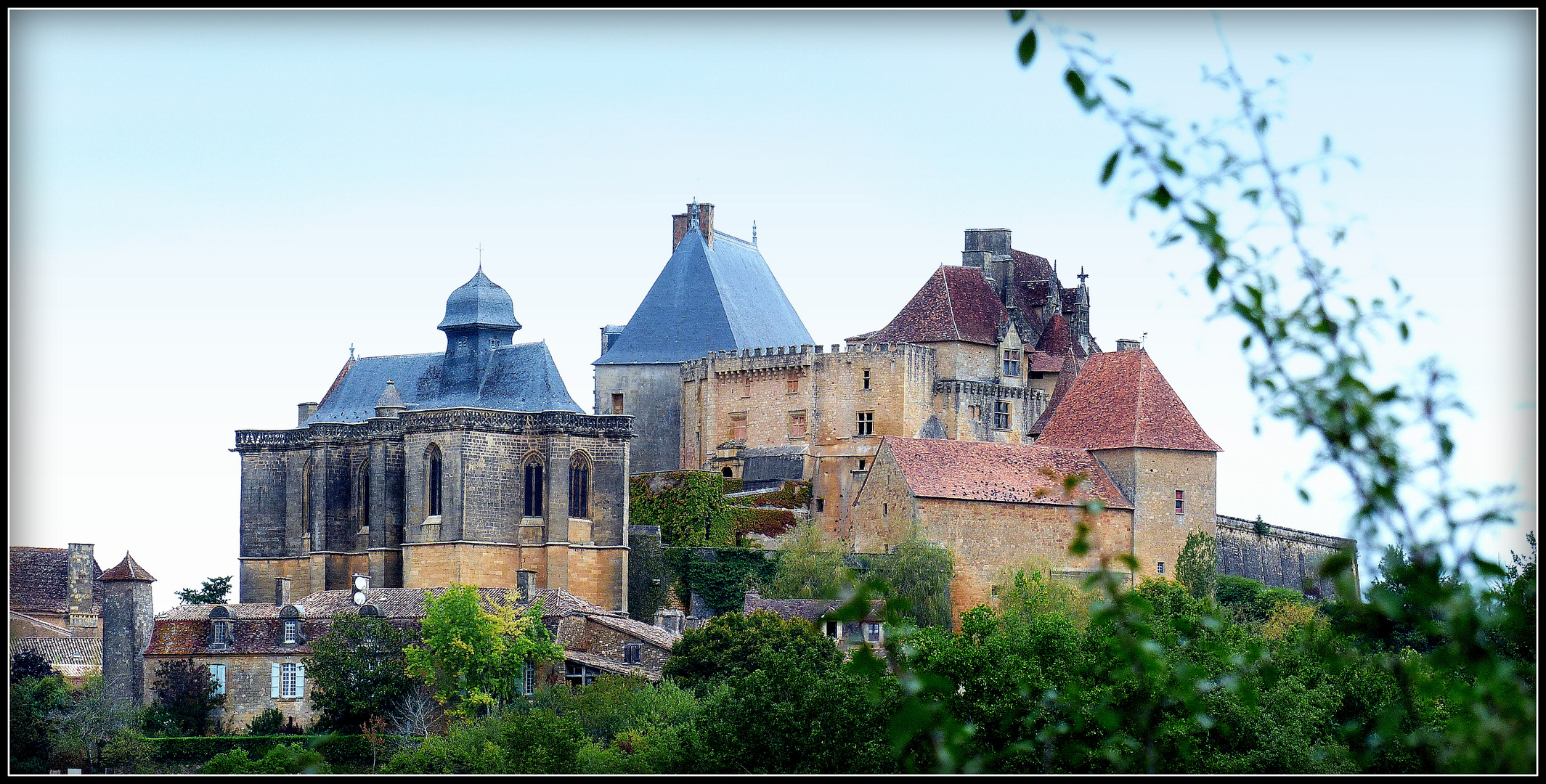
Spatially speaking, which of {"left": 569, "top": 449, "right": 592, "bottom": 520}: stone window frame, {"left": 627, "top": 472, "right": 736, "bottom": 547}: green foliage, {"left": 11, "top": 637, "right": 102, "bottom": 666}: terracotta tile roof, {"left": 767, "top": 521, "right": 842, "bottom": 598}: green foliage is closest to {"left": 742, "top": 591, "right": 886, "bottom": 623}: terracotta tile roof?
{"left": 767, "top": 521, "right": 842, "bottom": 598}: green foliage

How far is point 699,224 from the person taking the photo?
81.5 m

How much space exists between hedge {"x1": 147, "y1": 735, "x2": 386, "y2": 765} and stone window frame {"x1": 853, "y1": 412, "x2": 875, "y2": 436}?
22.7 m

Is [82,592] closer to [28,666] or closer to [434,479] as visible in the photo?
[28,666]

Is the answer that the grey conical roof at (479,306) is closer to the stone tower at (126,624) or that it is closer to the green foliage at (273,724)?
the stone tower at (126,624)

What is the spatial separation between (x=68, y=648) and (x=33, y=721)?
1949cm

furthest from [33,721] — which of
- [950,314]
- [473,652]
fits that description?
[950,314]

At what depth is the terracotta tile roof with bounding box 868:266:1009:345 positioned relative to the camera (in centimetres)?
7450

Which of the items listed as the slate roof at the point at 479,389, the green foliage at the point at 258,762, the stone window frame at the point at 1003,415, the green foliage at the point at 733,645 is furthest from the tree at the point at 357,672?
the stone window frame at the point at 1003,415

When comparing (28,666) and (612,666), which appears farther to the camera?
(28,666)

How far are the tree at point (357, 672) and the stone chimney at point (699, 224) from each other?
25.7 meters

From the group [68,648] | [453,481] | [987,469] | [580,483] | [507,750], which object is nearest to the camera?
[507,750]

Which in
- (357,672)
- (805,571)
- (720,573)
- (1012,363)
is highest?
(1012,363)

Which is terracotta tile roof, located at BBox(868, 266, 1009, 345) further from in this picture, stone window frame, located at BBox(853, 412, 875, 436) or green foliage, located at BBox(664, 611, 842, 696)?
green foliage, located at BBox(664, 611, 842, 696)

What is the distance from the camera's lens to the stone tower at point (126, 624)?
208ft
